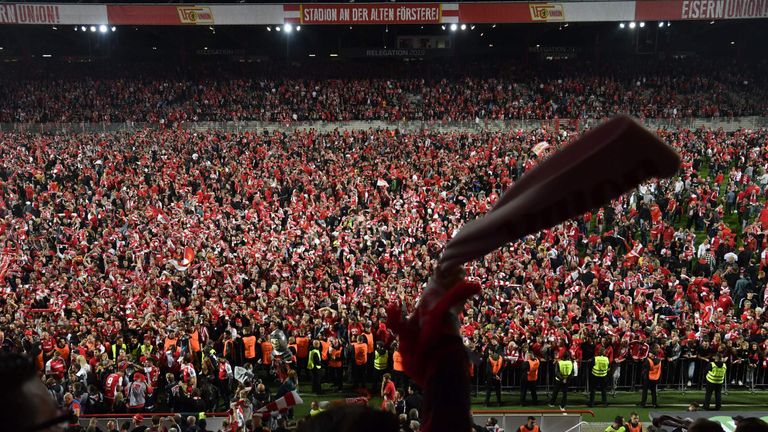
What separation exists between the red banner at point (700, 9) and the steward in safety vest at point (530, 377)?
27.5 meters

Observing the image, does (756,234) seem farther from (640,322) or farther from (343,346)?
(343,346)

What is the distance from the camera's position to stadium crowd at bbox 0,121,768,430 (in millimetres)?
13234

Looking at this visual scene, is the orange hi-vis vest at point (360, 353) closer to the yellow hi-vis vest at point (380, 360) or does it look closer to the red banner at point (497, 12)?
the yellow hi-vis vest at point (380, 360)

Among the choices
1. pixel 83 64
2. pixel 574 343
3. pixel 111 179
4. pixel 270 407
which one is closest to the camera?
pixel 270 407

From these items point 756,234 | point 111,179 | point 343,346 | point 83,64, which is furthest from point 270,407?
point 83,64

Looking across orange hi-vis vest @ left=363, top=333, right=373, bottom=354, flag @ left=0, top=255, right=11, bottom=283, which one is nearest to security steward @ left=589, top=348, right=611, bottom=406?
orange hi-vis vest @ left=363, top=333, right=373, bottom=354

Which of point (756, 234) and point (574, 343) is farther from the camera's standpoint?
point (756, 234)

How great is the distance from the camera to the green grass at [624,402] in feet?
42.7

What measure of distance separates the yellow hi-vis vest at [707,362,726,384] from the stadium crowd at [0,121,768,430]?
16.8 inches

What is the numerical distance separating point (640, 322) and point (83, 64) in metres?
40.8

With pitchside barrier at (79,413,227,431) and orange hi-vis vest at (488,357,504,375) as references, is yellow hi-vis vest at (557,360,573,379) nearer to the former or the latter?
orange hi-vis vest at (488,357,504,375)

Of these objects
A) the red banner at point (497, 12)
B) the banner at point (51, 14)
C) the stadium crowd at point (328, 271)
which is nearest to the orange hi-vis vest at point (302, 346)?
the stadium crowd at point (328, 271)

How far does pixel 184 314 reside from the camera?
15141 millimetres

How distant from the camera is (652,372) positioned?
1292 cm
